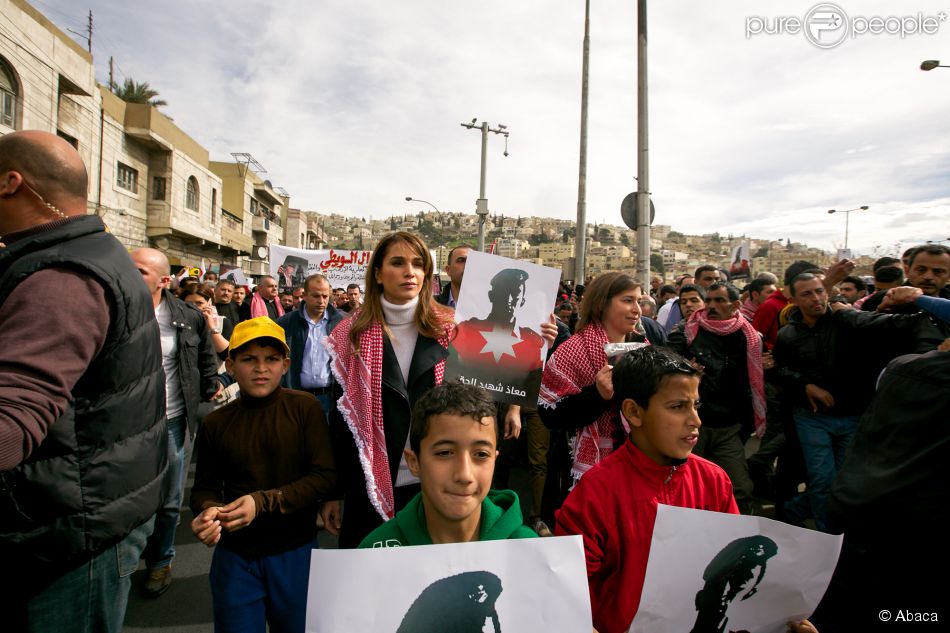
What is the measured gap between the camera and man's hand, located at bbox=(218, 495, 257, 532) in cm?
182

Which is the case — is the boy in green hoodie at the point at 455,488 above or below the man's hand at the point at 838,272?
below

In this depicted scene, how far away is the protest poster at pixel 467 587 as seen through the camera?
3.70 ft

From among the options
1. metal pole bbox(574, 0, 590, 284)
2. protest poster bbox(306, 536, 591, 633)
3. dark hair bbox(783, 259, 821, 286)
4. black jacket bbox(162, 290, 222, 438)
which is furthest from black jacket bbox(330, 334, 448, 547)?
metal pole bbox(574, 0, 590, 284)

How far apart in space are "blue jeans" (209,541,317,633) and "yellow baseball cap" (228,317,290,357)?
84cm

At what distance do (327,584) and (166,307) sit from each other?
9.76 feet

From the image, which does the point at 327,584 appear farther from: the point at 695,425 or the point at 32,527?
the point at 695,425

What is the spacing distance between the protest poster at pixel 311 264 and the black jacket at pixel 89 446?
328 inches

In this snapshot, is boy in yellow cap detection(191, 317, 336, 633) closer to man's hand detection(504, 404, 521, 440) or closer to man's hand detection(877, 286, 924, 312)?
man's hand detection(504, 404, 521, 440)

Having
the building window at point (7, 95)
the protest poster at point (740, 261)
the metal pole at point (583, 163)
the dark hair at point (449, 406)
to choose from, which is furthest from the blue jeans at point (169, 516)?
the building window at point (7, 95)

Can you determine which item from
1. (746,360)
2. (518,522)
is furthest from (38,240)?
(746,360)

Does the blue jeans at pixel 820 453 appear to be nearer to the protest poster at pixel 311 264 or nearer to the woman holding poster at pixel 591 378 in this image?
the woman holding poster at pixel 591 378

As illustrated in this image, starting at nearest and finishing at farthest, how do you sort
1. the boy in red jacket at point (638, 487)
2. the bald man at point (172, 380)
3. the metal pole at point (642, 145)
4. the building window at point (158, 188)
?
the boy in red jacket at point (638, 487) < the bald man at point (172, 380) < the metal pole at point (642, 145) < the building window at point (158, 188)

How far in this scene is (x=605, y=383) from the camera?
2594mm

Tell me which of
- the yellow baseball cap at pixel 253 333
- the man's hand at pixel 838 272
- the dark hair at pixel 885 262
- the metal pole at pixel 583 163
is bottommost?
the yellow baseball cap at pixel 253 333
